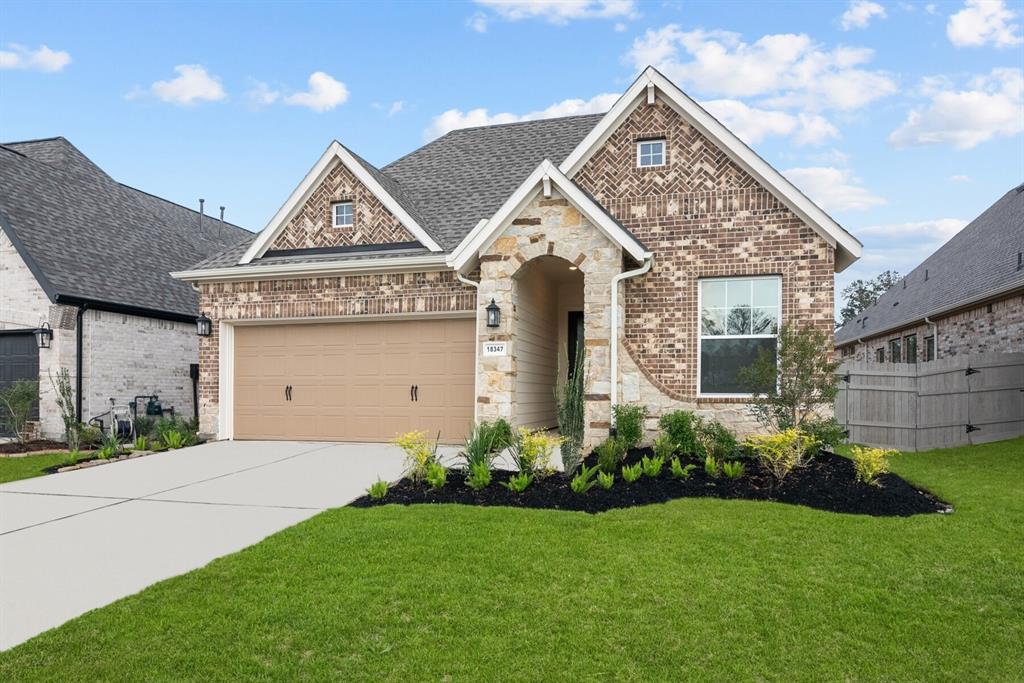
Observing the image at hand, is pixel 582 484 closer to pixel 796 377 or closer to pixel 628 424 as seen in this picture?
pixel 628 424

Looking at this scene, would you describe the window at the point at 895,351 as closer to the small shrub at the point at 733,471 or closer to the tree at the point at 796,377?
the tree at the point at 796,377

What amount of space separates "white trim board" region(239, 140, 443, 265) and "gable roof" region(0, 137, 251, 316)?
427 cm

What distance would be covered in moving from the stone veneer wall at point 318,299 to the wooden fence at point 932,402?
25.6ft

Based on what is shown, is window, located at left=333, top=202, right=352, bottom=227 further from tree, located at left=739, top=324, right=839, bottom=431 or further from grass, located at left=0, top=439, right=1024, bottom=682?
tree, located at left=739, top=324, right=839, bottom=431

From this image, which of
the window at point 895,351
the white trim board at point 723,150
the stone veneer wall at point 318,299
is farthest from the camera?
the window at point 895,351

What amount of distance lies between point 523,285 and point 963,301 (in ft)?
38.8

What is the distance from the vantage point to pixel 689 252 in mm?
10750

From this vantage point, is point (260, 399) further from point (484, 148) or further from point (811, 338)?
point (811, 338)

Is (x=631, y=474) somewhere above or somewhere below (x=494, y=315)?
below

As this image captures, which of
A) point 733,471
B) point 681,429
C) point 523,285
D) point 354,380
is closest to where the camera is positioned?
point 733,471

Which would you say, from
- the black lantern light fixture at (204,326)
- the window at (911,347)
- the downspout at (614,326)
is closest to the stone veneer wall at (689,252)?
the downspout at (614,326)

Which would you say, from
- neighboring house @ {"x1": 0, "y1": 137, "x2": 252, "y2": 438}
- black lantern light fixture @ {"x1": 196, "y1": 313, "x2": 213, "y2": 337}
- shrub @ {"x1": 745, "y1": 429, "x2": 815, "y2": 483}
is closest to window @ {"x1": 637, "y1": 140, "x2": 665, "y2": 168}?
shrub @ {"x1": 745, "y1": 429, "x2": 815, "y2": 483}

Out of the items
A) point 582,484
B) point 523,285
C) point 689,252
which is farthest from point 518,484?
point 689,252

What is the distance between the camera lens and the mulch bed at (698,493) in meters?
6.94
